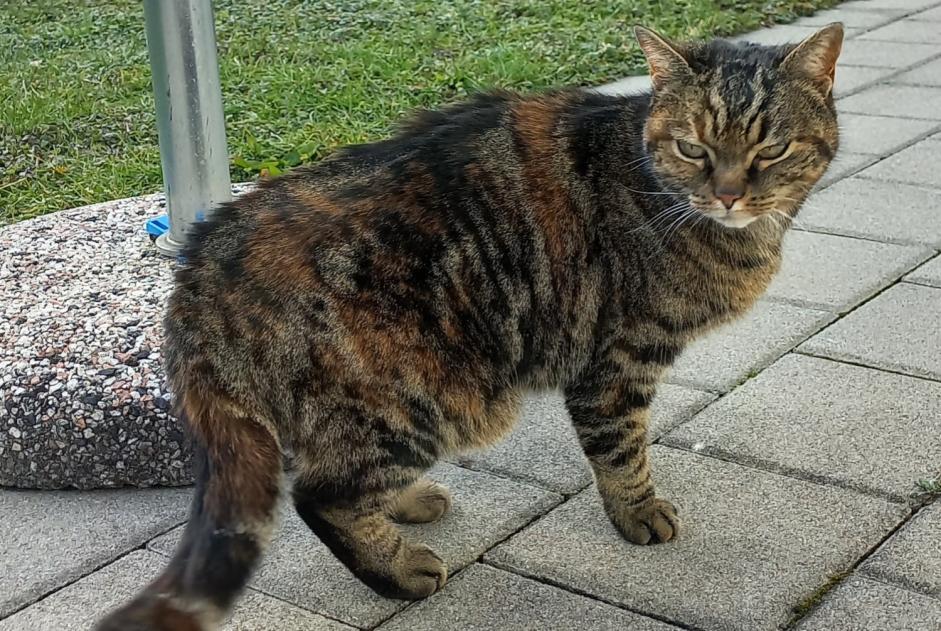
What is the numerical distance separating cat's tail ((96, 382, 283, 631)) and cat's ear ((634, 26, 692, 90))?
4.18 feet

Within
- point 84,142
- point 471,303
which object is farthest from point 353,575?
point 84,142

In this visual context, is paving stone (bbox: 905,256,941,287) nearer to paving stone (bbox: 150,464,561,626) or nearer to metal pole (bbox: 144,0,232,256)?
paving stone (bbox: 150,464,561,626)

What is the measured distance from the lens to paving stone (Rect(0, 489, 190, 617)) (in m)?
2.81

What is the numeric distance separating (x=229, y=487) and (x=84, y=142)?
4.04 meters

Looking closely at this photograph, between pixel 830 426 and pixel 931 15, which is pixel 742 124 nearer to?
pixel 830 426

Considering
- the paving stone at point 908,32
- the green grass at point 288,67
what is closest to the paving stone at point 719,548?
the green grass at point 288,67

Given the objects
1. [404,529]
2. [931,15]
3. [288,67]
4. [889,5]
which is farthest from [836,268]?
[889,5]

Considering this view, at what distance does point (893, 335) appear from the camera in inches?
154

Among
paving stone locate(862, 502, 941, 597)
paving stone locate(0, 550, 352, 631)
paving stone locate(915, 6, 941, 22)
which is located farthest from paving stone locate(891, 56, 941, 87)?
paving stone locate(0, 550, 352, 631)

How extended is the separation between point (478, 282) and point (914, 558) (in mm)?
1220

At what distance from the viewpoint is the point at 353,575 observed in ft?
9.04

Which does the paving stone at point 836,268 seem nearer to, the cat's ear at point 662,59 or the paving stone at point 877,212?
the paving stone at point 877,212

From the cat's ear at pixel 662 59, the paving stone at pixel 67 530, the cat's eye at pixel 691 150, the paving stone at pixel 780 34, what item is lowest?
the paving stone at pixel 67 530

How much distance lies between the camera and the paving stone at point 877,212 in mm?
4750
